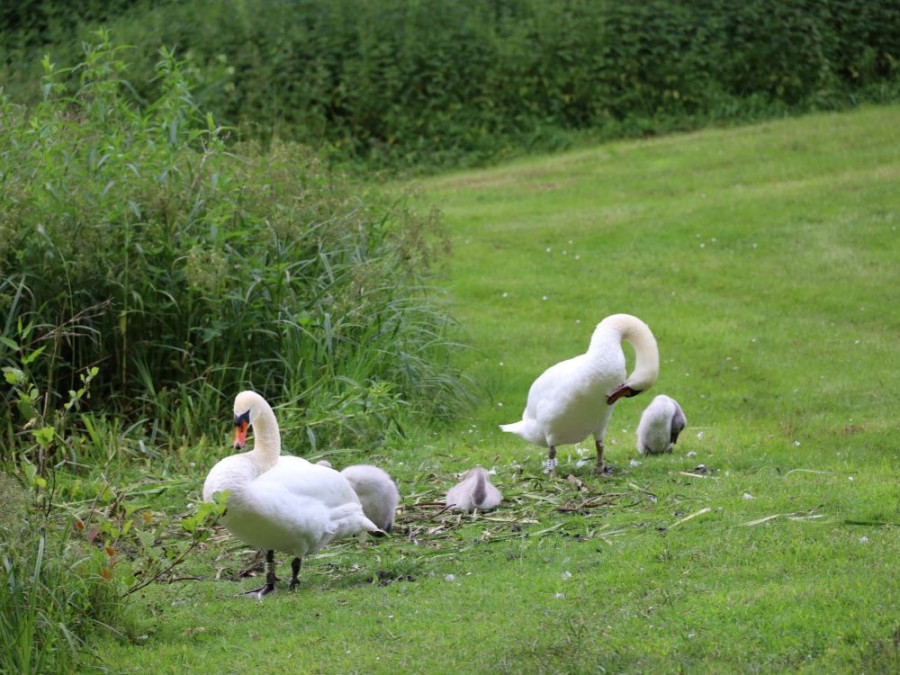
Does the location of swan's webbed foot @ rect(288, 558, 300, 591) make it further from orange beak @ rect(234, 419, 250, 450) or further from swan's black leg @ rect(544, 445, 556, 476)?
swan's black leg @ rect(544, 445, 556, 476)

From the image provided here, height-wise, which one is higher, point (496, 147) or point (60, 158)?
point (60, 158)

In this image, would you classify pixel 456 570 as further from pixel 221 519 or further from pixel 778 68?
pixel 778 68

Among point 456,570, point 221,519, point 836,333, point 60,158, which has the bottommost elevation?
point 836,333

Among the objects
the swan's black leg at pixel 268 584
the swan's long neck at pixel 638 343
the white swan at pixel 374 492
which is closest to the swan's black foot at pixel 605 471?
the swan's long neck at pixel 638 343

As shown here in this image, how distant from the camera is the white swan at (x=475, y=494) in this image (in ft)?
24.5

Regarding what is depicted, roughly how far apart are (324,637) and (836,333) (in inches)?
318

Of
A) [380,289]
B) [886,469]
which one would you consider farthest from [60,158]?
[886,469]

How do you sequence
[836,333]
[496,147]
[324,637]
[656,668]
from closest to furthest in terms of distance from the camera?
[656,668], [324,637], [836,333], [496,147]

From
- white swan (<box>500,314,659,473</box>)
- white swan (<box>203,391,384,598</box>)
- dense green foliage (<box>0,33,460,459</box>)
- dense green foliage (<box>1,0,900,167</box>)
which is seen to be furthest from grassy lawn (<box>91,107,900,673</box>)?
dense green foliage (<box>1,0,900,167</box>)

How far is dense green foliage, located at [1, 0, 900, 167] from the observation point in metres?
21.4

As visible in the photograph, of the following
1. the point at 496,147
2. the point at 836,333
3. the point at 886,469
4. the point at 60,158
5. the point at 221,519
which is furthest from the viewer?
the point at 496,147

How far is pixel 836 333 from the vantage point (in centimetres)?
1246

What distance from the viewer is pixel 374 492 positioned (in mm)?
7234

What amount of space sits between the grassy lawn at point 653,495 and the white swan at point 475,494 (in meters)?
0.09
